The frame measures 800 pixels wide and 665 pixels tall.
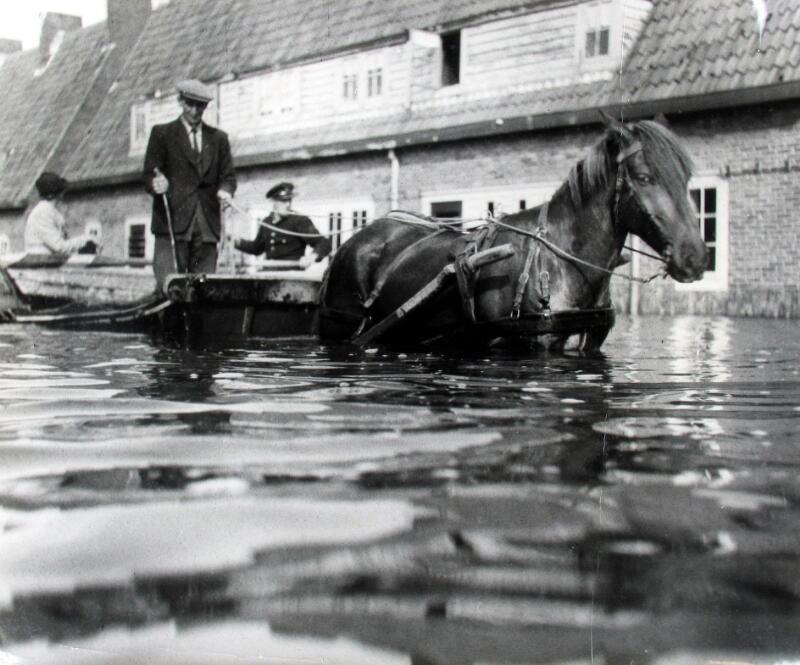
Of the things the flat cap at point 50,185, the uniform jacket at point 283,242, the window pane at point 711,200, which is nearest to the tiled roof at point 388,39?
the window pane at point 711,200

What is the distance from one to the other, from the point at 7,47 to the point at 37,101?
1.95m

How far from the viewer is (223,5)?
2531 centimetres

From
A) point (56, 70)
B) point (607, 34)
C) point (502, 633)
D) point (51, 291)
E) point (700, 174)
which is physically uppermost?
point (56, 70)

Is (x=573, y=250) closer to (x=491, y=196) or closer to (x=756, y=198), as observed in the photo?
(x=756, y=198)

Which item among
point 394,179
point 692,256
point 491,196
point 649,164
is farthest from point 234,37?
point 692,256

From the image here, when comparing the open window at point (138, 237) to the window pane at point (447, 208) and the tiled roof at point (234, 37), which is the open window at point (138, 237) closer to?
the tiled roof at point (234, 37)

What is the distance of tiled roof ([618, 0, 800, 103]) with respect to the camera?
13.5 m

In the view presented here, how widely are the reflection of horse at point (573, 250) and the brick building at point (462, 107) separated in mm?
5115

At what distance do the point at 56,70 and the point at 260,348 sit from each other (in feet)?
80.1

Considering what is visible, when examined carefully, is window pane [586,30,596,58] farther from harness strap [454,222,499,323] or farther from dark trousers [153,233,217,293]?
harness strap [454,222,499,323]

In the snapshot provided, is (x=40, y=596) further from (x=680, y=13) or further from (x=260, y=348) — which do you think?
(x=680, y=13)

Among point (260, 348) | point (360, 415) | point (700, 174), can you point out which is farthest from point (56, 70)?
point (360, 415)

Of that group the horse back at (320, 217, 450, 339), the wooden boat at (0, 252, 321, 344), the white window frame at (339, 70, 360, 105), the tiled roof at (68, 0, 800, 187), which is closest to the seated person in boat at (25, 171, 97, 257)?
the wooden boat at (0, 252, 321, 344)

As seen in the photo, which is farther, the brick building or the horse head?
the brick building
